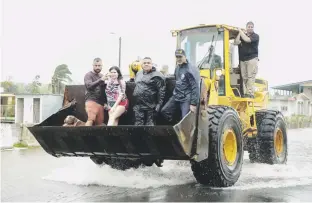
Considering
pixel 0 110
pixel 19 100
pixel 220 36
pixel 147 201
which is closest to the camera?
pixel 147 201

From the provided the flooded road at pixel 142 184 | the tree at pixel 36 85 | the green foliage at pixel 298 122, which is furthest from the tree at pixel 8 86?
the flooded road at pixel 142 184

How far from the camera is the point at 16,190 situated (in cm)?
776

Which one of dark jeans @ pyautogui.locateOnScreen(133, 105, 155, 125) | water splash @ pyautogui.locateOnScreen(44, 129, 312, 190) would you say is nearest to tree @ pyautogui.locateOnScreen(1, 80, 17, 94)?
water splash @ pyautogui.locateOnScreen(44, 129, 312, 190)

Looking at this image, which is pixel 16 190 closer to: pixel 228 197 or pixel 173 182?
pixel 173 182

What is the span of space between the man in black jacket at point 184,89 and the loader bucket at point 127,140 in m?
0.33

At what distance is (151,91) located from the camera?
25.7ft

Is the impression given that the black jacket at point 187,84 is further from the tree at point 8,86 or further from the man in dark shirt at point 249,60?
the tree at point 8,86

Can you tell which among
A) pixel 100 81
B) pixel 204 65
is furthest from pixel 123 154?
pixel 204 65

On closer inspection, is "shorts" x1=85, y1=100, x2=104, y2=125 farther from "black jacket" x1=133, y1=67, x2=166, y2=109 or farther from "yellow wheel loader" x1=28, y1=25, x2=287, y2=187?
"black jacket" x1=133, y1=67, x2=166, y2=109

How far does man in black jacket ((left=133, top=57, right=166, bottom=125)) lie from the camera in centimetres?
782

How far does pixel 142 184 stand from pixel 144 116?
114 cm

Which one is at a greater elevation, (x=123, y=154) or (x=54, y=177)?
(x=123, y=154)

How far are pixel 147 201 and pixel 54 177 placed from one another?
9.66ft

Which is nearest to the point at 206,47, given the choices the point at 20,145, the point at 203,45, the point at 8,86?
the point at 203,45
